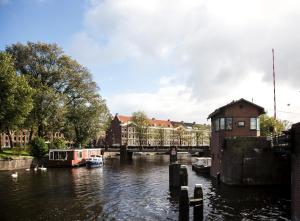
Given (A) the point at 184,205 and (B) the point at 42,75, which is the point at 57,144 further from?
(A) the point at 184,205

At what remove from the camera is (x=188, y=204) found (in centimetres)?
2473

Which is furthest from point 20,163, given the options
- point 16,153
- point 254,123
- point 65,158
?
point 254,123

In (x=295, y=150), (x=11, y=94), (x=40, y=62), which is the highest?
(x=40, y=62)

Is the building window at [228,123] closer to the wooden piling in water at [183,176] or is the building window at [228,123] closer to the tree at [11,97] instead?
the wooden piling in water at [183,176]

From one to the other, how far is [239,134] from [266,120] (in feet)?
192

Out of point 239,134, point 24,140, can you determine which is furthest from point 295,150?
point 24,140

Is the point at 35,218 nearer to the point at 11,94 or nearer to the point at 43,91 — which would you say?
the point at 11,94

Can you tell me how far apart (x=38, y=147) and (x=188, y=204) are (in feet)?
208

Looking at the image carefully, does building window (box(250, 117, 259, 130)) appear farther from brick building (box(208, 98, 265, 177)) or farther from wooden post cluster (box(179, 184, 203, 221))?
wooden post cluster (box(179, 184, 203, 221))

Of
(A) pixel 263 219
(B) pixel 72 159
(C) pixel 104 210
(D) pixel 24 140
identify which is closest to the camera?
(A) pixel 263 219

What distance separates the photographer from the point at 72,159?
8131 cm

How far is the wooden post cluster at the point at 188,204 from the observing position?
80.3ft

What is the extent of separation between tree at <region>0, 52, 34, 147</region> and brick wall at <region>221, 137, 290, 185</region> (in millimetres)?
44049

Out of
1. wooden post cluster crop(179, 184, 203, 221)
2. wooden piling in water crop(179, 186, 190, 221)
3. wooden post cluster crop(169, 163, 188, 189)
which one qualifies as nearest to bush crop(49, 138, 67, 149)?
wooden post cluster crop(169, 163, 188, 189)
